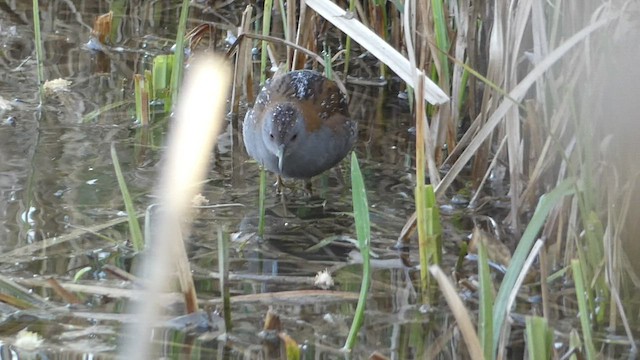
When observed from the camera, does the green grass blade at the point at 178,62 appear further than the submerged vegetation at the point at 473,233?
Yes

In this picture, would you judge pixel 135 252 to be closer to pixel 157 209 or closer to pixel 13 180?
A: pixel 157 209

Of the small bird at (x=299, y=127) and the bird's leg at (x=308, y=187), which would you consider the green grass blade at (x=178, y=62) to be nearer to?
the small bird at (x=299, y=127)

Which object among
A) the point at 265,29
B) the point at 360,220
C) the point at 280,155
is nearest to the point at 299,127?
the point at 280,155

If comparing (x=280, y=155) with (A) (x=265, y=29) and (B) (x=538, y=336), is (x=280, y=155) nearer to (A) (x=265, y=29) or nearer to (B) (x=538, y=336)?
(A) (x=265, y=29)

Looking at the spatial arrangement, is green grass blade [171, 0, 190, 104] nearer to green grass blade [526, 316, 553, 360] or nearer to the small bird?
the small bird

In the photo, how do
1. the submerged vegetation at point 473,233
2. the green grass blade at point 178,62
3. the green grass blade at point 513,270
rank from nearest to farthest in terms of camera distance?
the green grass blade at point 513,270 < the submerged vegetation at point 473,233 < the green grass blade at point 178,62

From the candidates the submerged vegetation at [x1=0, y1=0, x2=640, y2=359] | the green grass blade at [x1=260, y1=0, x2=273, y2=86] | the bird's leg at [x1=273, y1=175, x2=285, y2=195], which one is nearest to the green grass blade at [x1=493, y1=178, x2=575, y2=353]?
the submerged vegetation at [x1=0, y1=0, x2=640, y2=359]

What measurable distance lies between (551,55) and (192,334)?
1301 millimetres

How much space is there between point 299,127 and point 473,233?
1.15 metres

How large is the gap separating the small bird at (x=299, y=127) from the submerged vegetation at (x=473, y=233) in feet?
0.45

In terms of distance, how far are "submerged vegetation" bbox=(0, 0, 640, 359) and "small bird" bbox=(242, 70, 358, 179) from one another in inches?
5.4

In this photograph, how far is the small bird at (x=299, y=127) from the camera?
14.0 ft

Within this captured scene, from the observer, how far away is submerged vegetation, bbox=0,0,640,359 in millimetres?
2744

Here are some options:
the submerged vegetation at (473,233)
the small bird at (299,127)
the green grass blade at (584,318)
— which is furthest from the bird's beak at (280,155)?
the green grass blade at (584,318)
